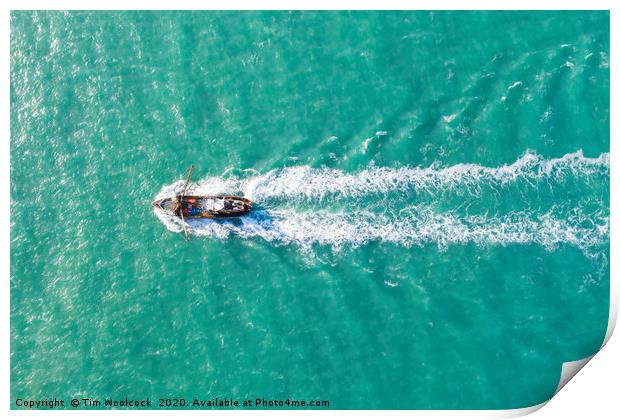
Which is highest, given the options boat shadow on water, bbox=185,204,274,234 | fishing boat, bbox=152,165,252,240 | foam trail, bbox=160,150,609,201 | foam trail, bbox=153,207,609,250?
foam trail, bbox=160,150,609,201

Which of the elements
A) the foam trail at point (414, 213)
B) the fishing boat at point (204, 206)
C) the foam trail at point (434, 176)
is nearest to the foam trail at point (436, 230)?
the foam trail at point (414, 213)

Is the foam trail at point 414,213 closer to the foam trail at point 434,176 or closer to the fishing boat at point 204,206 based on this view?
the foam trail at point 434,176

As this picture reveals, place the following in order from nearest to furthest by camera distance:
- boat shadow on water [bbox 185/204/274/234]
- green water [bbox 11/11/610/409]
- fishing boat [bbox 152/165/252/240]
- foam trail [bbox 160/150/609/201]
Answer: green water [bbox 11/11/610/409], fishing boat [bbox 152/165/252/240], foam trail [bbox 160/150/609/201], boat shadow on water [bbox 185/204/274/234]

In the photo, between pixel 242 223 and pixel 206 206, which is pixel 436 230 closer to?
pixel 242 223

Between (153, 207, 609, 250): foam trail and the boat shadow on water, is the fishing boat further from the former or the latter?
(153, 207, 609, 250): foam trail

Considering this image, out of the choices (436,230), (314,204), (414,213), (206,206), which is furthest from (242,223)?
(436,230)

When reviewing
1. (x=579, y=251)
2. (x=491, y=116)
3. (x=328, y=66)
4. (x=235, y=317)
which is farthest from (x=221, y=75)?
(x=579, y=251)

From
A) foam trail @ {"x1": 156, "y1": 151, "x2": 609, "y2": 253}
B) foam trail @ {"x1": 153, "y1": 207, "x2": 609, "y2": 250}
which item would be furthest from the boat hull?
foam trail @ {"x1": 153, "y1": 207, "x2": 609, "y2": 250}
